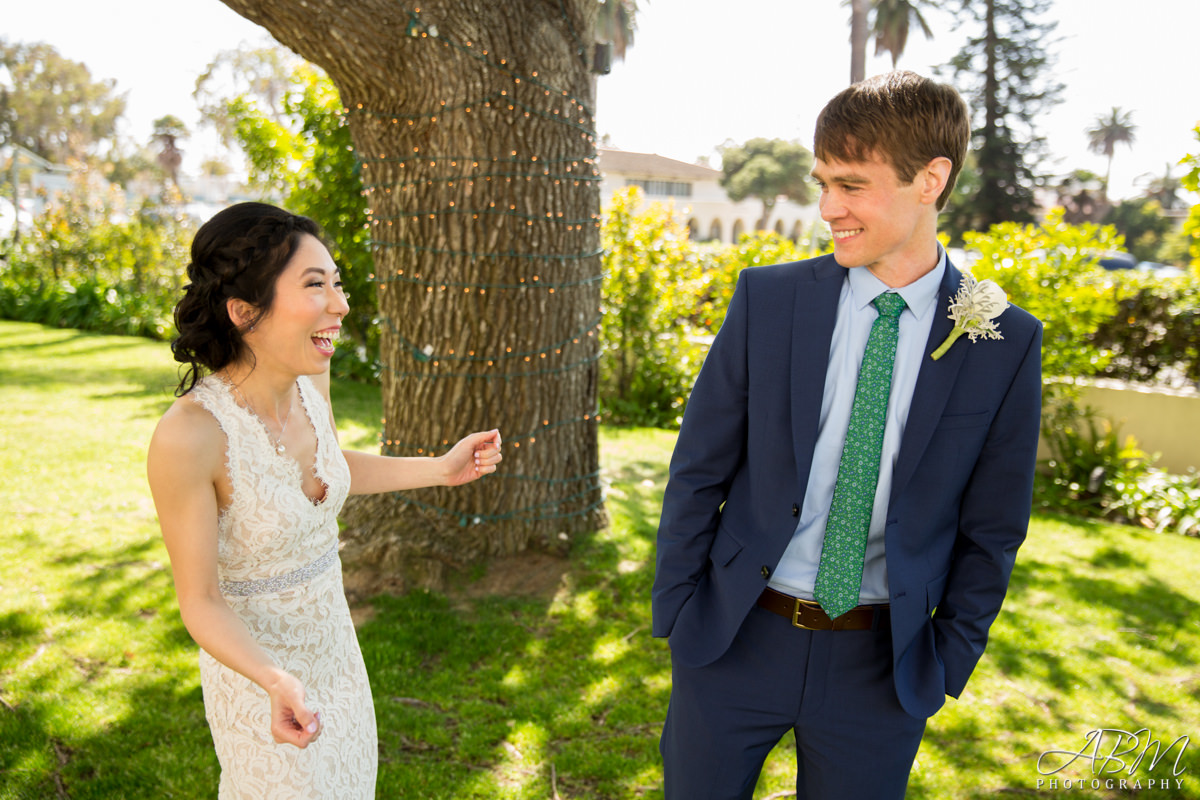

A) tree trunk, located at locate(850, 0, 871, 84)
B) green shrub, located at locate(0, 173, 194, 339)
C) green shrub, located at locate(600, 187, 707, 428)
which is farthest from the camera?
tree trunk, located at locate(850, 0, 871, 84)

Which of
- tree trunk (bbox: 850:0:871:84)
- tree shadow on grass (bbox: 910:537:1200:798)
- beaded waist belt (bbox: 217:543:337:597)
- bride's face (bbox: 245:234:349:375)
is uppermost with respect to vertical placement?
tree trunk (bbox: 850:0:871:84)

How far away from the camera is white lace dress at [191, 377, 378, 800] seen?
182 centimetres

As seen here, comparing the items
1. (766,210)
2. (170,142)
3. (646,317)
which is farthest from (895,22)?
(170,142)

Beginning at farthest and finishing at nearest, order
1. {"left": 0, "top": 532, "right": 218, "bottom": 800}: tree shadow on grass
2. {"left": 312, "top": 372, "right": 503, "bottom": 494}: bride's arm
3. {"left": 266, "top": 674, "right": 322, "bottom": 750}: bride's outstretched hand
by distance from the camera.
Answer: {"left": 0, "top": 532, "right": 218, "bottom": 800}: tree shadow on grass
{"left": 312, "top": 372, "right": 503, "bottom": 494}: bride's arm
{"left": 266, "top": 674, "right": 322, "bottom": 750}: bride's outstretched hand

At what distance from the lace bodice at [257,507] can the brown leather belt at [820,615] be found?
1.14 m

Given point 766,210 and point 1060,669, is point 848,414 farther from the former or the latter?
point 766,210

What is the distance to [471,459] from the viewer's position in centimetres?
229

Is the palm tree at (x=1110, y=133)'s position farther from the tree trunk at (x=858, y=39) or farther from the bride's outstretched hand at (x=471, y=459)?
the bride's outstretched hand at (x=471, y=459)

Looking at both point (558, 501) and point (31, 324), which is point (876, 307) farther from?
point (31, 324)

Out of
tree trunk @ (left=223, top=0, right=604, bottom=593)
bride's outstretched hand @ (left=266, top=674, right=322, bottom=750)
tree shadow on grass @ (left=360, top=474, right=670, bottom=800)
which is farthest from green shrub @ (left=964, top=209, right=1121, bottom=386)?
bride's outstretched hand @ (left=266, top=674, right=322, bottom=750)

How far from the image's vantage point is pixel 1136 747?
11.1 ft

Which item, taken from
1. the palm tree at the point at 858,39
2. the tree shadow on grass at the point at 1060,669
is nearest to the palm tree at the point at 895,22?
the palm tree at the point at 858,39

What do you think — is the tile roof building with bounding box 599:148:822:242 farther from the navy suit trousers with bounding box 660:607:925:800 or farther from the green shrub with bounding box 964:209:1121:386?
the navy suit trousers with bounding box 660:607:925:800

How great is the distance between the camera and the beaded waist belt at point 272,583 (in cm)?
189
